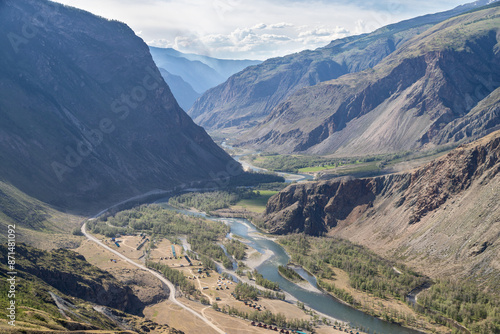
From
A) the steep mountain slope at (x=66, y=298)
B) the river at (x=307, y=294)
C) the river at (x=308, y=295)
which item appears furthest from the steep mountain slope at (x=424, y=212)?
the steep mountain slope at (x=66, y=298)

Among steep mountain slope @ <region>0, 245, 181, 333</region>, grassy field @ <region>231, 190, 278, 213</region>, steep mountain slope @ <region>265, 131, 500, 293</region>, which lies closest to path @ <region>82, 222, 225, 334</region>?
steep mountain slope @ <region>0, 245, 181, 333</region>

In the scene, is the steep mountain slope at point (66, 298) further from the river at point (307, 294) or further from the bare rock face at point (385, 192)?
the bare rock face at point (385, 192)

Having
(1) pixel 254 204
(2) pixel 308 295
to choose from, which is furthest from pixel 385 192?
(1) pixel 254 204

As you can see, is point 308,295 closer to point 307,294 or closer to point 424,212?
point 307,294

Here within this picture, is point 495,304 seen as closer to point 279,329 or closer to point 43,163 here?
point 279,329

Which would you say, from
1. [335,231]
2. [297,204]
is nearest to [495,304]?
[335,231]

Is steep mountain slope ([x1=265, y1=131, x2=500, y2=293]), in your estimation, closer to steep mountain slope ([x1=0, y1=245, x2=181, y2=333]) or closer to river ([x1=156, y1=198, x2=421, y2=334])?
river ([x1=156, y1=198, x2=421, y2=334])

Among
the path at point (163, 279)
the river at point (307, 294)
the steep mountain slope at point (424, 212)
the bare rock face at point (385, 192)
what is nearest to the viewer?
the path at point (163, 279)

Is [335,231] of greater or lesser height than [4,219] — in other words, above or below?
above
